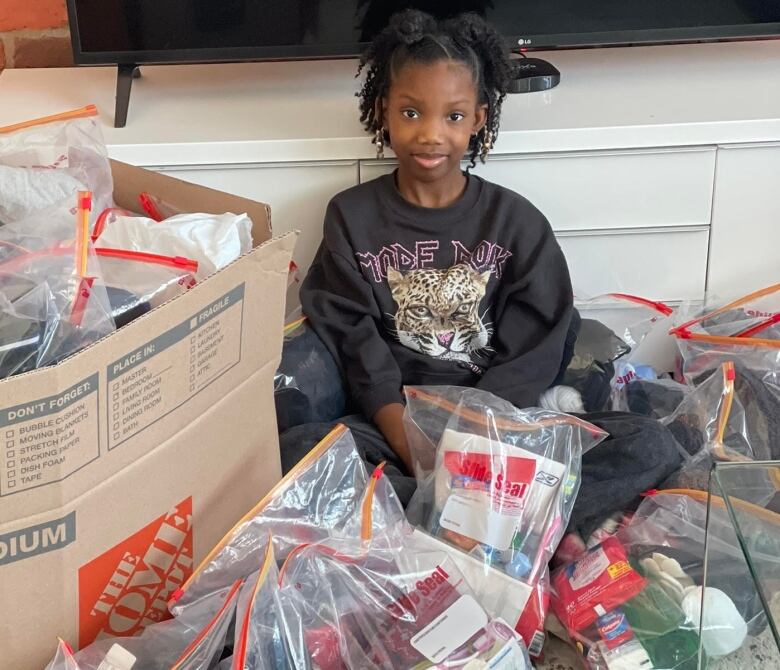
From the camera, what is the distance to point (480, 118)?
57.6 inches

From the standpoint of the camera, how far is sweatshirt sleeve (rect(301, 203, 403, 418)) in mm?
1448

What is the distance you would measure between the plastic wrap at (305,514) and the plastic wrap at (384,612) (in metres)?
0.05

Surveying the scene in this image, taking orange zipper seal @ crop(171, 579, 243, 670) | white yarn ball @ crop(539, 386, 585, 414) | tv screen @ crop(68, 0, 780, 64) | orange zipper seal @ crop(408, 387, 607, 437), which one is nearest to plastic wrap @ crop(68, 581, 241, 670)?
orange zipper seal @ crop(171, 579, 243, 670)

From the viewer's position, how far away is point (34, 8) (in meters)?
1.85

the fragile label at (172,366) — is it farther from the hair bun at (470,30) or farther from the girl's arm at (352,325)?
the hair bun at (470,30)

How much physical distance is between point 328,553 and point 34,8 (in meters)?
1.29

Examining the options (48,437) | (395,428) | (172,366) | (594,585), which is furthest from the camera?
(395,428)

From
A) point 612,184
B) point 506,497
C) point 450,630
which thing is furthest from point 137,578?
point 612,184

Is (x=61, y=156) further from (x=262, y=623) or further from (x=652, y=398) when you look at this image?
(x=652, y=398)

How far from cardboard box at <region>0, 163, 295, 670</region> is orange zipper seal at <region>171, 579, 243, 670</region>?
0.34 ft

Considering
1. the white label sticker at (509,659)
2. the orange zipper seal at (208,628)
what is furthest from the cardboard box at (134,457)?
the white label sticker at (509,659)

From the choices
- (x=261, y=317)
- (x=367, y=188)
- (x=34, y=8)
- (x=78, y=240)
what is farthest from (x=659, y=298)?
(x=34, y=8)

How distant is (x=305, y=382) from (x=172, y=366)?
48 cm

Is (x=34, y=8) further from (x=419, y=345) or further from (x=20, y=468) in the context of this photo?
(x=20, y=468)
